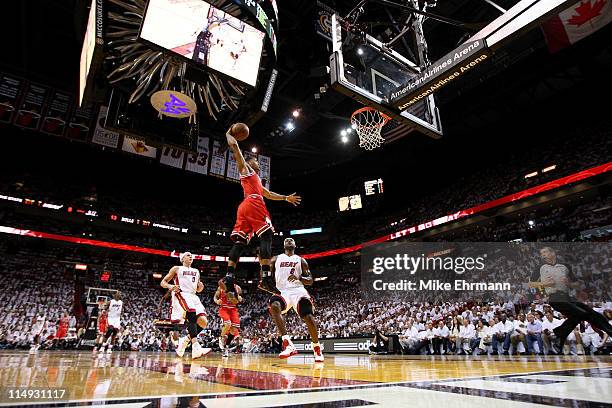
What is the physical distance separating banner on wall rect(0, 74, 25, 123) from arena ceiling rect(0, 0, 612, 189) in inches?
64.7

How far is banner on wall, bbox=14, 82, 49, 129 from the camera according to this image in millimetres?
12695

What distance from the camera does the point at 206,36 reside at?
6.26 metres

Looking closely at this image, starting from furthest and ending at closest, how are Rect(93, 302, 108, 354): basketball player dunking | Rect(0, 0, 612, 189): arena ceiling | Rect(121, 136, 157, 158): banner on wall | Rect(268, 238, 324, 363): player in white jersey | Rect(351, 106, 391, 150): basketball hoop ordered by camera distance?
Rect(121, 136, 157, 158): banner on wall → Rect(93, 302, 108, 354): basketball player dunking → Rect(0, 0, 612, 189): arena ceiling → Rect(351, 106, 391, 150): basketball hoop → Rect(268, 238, 324, 363): player in white jersey

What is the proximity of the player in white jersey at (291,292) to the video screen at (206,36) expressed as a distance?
142 inches

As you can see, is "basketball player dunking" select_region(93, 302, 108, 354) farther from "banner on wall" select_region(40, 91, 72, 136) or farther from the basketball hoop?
the basketball hoop

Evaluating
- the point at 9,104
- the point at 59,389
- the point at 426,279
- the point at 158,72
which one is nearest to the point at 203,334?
the point at 426,279

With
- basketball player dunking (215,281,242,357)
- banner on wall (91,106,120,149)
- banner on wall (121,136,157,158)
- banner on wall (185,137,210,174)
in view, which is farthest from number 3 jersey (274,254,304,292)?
banner on wall (91,106,120,149)

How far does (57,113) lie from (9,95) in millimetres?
1502

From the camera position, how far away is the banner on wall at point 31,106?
1270cm

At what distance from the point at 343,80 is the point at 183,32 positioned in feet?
9.56

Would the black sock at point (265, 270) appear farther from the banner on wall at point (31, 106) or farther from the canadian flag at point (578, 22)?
the banner on wall at point (31, 106)

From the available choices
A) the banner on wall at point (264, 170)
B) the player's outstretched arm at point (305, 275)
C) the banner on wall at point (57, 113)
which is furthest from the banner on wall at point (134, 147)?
the player's outstretched arm at point (305, 275)

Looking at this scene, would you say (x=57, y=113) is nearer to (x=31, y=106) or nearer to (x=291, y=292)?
(x=31, y=106)

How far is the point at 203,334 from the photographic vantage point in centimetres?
1845
